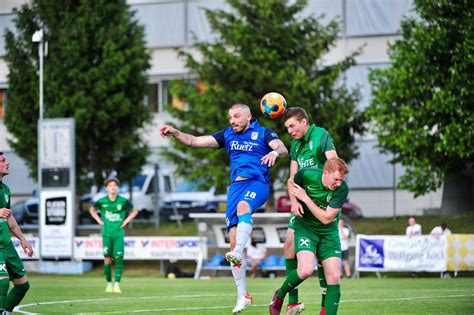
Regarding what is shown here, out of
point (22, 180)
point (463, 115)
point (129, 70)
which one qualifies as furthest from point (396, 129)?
point (22, 180)

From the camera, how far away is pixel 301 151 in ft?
38.3

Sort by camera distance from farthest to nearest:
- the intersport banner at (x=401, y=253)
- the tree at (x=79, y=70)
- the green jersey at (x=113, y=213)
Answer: the tree at (x=79, y=70), the intersport banner at (x=401, y=253), the green jersey at (x=113, y=213)

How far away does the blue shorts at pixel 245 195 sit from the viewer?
1296cm

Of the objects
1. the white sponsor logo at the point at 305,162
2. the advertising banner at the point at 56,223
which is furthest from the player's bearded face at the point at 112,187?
the advertising banner at the point at 56,223

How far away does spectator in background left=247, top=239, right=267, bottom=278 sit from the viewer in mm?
30931

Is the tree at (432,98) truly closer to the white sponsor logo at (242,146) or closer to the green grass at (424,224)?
the green grass at (424,224)

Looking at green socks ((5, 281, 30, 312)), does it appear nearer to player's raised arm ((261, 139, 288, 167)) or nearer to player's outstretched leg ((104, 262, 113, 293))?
player's raised arm ((261, 139, 288, 167))

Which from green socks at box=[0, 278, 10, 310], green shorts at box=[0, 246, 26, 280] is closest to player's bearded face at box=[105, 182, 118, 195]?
green shorts at box=[0, 246, 26, 280]

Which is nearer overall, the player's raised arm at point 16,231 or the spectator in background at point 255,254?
the player's raised arm at point 16,231

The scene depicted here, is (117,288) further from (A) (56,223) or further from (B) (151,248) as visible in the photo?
(A) (56,223)

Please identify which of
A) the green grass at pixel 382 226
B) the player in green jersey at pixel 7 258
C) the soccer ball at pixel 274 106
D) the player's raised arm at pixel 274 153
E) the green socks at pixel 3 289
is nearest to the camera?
the green socks at pixel 3 289

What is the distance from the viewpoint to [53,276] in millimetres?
31812

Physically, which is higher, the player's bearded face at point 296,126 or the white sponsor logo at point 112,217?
the player's bearded face at point 296,126

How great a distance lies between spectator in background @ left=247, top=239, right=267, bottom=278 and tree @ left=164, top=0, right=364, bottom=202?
7.62 metres
